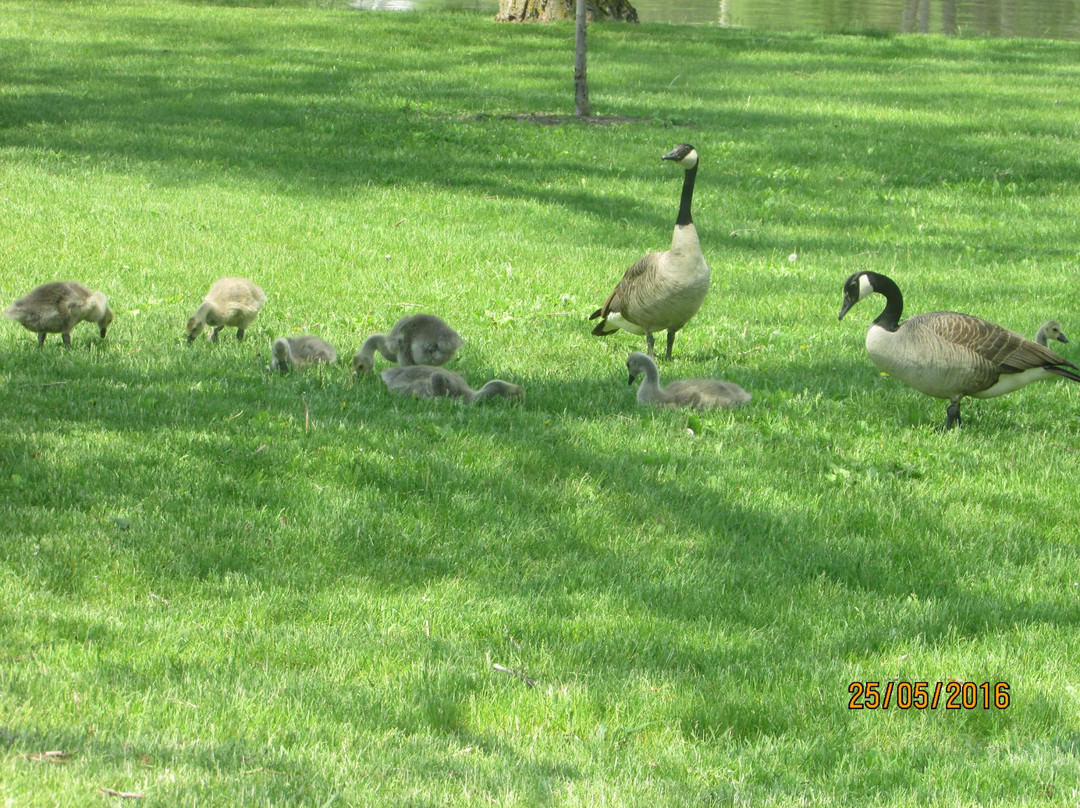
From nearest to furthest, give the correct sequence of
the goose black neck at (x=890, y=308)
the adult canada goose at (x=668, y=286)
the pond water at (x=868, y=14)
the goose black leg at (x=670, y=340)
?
the goose black neck at (x=890, y=308)
the adult canada goose at (x=668, y=286)
the goose black leg at (x=670, y=340)
the pond water at (x=868, y=14)

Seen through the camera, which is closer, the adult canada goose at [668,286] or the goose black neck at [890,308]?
the goose black neck at [890,308]

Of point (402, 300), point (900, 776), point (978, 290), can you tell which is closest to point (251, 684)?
point (900, 776)

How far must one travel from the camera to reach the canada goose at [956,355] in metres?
8.66

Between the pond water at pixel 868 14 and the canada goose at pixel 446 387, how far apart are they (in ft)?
111

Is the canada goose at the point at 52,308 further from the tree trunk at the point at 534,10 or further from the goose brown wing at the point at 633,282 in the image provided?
the tree trunk at the point at 534,10

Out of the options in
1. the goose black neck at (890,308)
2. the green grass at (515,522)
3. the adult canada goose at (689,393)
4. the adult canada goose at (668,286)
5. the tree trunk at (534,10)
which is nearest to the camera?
the green grass at (515,522)

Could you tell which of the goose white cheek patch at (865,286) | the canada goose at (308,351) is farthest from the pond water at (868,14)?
the goose white cheek patch at (865,286)

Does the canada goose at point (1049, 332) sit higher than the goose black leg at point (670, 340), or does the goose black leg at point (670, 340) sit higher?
the canada goose at point (1049, 332)

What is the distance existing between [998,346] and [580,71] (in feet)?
49.4

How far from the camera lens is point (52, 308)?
9.69 metres

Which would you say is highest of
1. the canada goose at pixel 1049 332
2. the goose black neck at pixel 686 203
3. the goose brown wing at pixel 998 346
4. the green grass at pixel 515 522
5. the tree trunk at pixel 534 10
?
the tree trunk at pixel 534 10

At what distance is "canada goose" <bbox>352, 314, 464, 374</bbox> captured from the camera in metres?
9.83

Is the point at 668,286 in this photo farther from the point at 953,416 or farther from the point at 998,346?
the point at 998,346

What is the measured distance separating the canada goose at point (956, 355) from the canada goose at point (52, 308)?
6.57 m
